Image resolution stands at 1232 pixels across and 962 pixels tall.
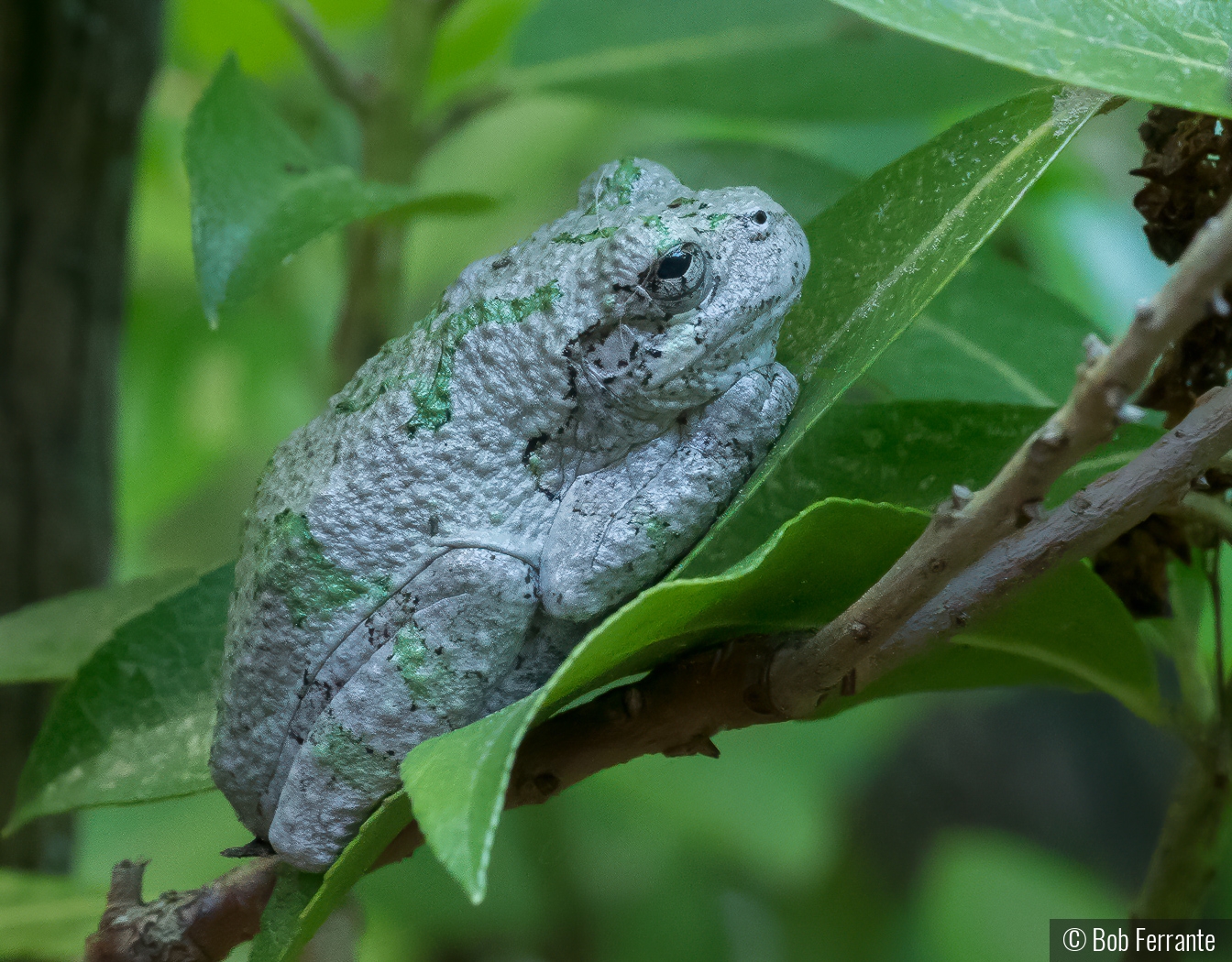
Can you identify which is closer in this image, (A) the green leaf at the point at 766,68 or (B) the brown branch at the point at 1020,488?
(B) the brown branch at the point at 1020,488

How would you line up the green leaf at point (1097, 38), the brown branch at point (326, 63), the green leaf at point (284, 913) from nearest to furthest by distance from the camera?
the green leaf at point (1097, 38) → the green leaf at point (284, 913) → the brown branch at point (326, 63)

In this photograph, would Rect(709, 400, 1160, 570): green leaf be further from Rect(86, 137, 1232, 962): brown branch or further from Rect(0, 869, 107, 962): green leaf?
Rect(0, 869, 107, 962): green leaf

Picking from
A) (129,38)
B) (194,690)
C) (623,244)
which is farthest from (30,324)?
(623,244)

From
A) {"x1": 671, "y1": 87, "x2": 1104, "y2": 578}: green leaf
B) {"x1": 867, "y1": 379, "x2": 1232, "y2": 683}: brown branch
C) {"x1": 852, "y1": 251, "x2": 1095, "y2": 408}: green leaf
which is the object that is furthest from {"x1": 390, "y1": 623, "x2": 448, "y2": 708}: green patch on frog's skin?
{"x1": 852, "y1": 251, "x2": 1095, "y2": 408}: green leaf

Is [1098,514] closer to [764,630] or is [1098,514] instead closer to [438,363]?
[764,630]

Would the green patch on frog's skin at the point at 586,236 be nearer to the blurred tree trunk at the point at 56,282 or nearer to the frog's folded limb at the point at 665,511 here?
the frog's folded limb at the point at 665,511

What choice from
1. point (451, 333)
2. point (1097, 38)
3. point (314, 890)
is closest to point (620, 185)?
point (451, 333)

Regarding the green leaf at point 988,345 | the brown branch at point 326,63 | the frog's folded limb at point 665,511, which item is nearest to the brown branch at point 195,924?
the frog's folded limb at point 665,511
